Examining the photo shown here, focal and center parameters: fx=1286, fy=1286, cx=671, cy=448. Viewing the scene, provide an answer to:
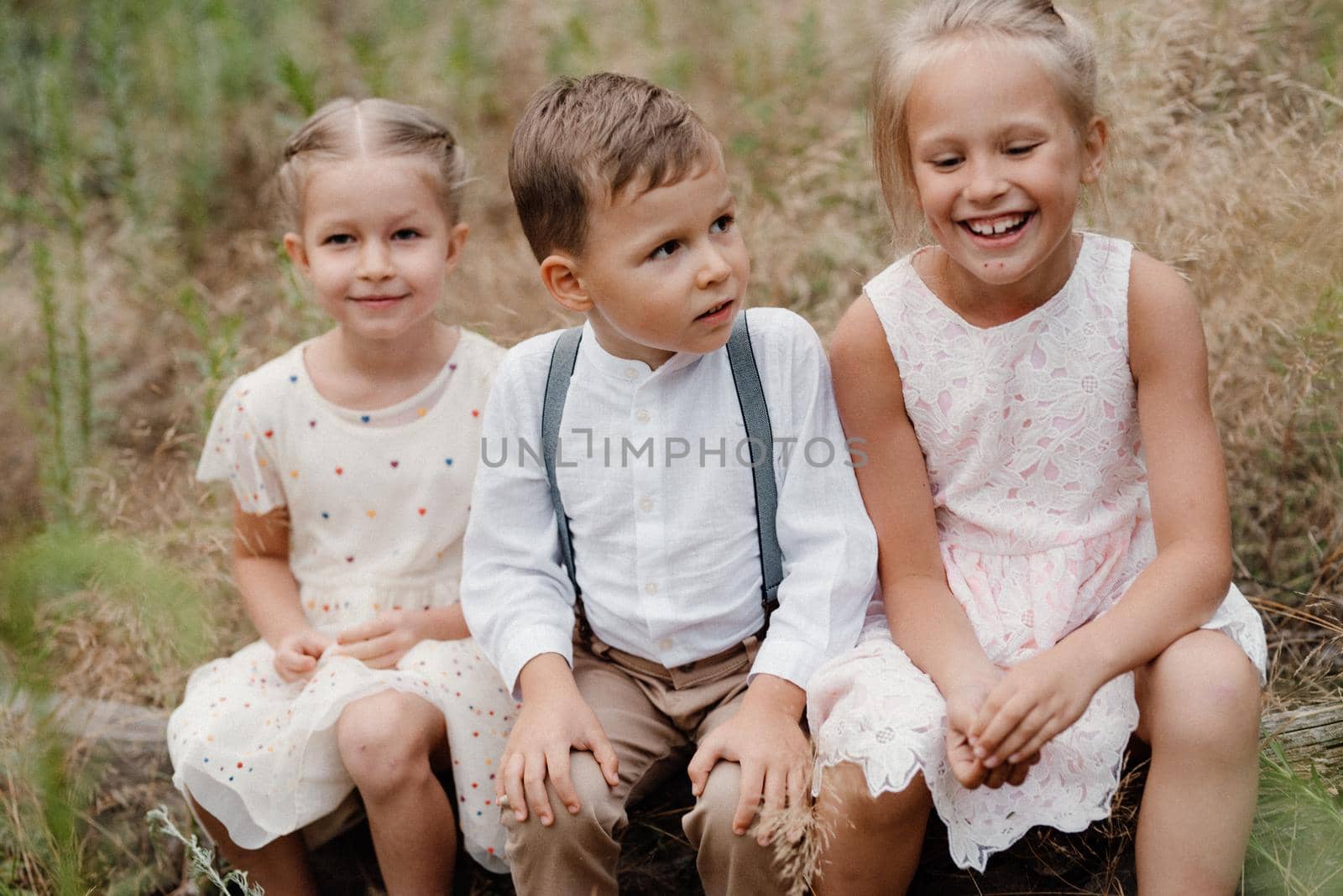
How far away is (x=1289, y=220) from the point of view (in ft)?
7.80

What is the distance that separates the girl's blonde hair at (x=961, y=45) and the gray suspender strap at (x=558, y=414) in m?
0.58

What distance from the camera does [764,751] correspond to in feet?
5.82

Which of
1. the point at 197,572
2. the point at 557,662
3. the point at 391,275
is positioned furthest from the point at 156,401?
the point at 557,662

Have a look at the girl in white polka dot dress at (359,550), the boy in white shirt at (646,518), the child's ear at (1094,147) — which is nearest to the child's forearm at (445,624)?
the girl in white polka dot dress at (359,550)

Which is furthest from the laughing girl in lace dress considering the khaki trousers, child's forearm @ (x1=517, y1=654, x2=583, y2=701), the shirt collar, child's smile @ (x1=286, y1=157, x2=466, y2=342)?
child's smile @ (x1=286, y1=157, x2=466, y2=342)

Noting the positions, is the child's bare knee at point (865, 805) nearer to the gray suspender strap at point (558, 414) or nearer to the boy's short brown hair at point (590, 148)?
the gray suspender strap at point (558, 414)

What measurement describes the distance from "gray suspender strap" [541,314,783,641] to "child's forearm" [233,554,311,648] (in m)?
0.56

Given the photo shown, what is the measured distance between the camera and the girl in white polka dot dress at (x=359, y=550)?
204 cm

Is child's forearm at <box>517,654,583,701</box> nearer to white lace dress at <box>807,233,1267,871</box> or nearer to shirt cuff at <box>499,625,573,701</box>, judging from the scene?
shirt cuff at <box>499,625,573,701</box>

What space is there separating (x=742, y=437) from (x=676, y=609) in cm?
28

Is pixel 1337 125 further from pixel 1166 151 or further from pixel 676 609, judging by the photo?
pixel 676 609

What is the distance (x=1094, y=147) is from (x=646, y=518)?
0.86m

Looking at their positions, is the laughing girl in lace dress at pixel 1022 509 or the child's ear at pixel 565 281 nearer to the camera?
the laughing girl in lace dress at pixel 1022 509

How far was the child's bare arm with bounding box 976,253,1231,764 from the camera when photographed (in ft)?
5.51
